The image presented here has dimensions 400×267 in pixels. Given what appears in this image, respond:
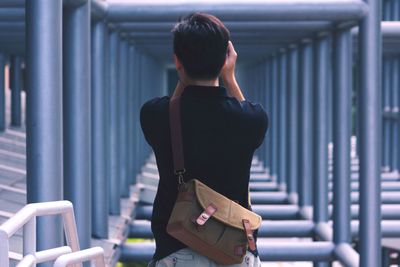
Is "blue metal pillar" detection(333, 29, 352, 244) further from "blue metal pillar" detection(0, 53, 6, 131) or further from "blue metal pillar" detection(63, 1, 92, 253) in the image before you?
"blue metal pillar" detection(0, 53, 6, 131)

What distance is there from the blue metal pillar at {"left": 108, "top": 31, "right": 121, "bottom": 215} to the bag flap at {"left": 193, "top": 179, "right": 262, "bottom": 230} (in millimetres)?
6335

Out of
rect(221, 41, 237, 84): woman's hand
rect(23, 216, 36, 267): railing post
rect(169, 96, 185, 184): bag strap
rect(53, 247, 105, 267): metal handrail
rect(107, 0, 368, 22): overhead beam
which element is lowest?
rect(53, 247, 105, 267): metal handrail

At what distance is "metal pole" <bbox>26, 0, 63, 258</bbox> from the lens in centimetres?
470

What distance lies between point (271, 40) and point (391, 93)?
841cm

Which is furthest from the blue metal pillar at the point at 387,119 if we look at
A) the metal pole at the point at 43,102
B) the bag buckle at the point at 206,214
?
the bag buckle at the point at 206,214

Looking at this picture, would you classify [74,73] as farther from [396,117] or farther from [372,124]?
[396,117]

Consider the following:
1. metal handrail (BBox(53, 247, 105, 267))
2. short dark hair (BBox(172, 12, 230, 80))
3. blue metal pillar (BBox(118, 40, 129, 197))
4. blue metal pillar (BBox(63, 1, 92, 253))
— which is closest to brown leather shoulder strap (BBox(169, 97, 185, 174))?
short dark hair (BBox(172, 12, 230, 80))

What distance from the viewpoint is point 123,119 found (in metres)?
11.4

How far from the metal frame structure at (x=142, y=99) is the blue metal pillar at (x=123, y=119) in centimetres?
3

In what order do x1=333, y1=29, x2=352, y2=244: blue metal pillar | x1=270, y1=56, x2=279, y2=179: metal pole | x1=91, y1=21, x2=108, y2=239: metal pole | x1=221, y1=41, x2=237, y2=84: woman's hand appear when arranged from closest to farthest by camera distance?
x1=221, y1=41, x2=237, y2=84: woman's hand
x1=91, y1=21, x2=108, y2=239: metal pole
x1=333, y1=29, x2=352, y2=244: blue metal pillar
x1=270, y1=56, x2=279, y2=179: metal pole

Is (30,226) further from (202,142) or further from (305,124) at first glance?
(305,124)

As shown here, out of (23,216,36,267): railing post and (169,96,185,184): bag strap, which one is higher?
(169,96,185,184): bag strap

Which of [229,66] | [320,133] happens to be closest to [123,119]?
[320,133]

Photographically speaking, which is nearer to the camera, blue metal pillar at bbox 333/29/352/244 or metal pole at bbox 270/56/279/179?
blue metal pillar at bbox 333/29/352/244
